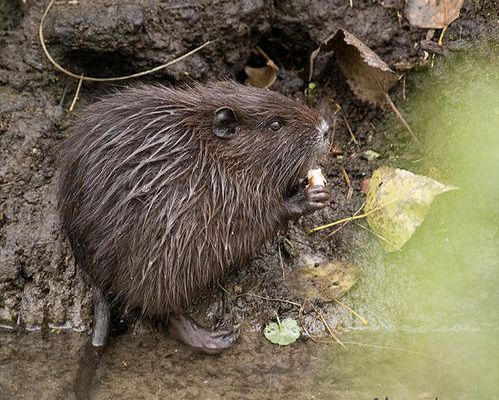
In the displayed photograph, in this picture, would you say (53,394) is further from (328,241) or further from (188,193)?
(328,241)

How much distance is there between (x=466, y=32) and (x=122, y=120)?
218cm

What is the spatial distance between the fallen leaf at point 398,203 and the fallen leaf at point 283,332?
0.70 m

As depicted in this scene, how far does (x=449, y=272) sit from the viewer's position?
14.6ft

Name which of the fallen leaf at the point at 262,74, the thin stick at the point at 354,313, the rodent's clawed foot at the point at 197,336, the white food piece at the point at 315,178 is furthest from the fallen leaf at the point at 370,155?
the rodent's clawed foot at the point at 197,336

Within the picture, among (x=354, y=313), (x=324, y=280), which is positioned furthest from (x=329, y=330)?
(x=324, y=280)

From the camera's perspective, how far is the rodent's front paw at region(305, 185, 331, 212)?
4258mm

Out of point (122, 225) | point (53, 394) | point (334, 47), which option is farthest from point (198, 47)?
point (53, 394)

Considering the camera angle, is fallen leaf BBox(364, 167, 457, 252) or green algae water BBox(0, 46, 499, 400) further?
fallen leaf BBox(364, 167, 457, 252)

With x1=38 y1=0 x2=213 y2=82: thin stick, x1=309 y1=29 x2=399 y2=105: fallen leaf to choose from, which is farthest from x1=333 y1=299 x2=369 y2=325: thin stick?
x1=38 y1=0 x2=213 y2=82: thin stick

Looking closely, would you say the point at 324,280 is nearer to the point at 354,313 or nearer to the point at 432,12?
the point at 354,313

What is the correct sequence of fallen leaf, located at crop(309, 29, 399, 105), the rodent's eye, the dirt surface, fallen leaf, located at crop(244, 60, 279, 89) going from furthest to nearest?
1. fallen leaf, located at crop(244, 60, 279, 89)
2. fallen leaf, located at crop(309, 29, 399, 105)
3. the dirt surface
4. the rodent's eye

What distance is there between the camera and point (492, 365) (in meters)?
4.12

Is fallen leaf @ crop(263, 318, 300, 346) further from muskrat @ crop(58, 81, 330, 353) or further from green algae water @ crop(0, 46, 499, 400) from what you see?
Result: muskrat @ crop(58, 81, 330, 353)

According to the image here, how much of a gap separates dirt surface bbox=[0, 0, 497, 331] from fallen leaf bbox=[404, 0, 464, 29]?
2.0 inches
